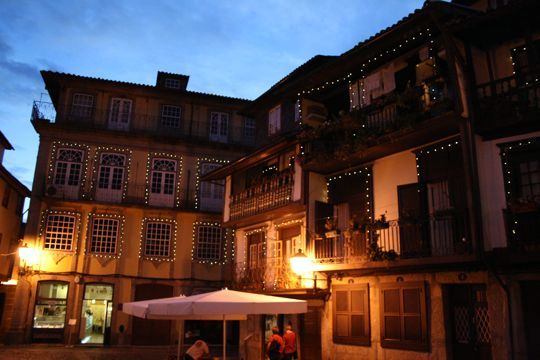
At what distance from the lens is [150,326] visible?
96.8 feet

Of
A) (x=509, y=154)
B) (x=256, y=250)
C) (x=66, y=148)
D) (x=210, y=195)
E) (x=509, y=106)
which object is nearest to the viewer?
(x=509, y=106)

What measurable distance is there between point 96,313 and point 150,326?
3.35 m

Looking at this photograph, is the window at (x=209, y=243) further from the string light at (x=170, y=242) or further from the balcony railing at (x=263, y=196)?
the balcony railing at (x=263, y=196)

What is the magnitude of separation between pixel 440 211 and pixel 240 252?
12021mm

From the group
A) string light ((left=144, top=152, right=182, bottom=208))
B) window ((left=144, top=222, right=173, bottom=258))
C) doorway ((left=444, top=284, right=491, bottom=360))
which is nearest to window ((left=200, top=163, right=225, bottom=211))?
string light ((left=144, top=152, right=182, bottom=208))

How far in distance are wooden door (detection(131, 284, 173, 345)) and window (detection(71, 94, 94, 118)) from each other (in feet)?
37.5

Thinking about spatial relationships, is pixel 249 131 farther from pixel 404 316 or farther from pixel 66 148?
pixel 404 316

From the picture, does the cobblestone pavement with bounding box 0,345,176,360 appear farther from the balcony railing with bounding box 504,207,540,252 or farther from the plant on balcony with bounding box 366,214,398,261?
the balcony railing with bounding box 504,207,540,252

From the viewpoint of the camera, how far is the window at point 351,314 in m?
15.1

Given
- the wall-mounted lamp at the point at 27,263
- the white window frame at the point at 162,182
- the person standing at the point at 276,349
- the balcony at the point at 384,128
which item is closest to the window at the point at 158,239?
the white window frame at the point at 162,182

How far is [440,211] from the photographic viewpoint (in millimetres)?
12836

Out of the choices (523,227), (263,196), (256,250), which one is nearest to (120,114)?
(256,250)

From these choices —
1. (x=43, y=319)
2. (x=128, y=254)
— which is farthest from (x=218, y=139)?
(x=43, y=319)

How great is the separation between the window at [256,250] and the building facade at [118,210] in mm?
6116
